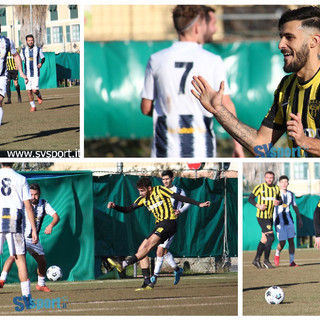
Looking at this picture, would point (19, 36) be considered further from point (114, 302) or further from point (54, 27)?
point (114, 302)

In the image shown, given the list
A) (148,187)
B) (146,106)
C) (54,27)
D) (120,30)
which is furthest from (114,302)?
(120,30)

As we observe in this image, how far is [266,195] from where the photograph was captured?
28.1ft

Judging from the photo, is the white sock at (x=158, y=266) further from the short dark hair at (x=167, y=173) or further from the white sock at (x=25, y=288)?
the white sock at (x=25, y=288)

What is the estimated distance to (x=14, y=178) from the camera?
25.0 feet

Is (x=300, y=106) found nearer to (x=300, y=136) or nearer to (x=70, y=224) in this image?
(x=300, y=136)

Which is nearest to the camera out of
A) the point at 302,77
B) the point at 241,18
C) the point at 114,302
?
Result: the point at 302,77

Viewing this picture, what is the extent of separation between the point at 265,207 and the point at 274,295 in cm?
113

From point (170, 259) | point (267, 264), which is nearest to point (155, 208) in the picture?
point (170, 259)

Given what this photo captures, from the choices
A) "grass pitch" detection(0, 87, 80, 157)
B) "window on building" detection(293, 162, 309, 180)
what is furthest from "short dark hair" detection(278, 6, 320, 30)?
"grass pitch" detection(0, 87, 80, 157)

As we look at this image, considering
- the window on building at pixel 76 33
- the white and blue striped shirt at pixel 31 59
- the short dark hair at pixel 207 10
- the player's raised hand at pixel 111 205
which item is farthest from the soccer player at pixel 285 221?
the white and blue striped shirt at pixel 31 59

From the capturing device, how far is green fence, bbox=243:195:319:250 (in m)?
8.38

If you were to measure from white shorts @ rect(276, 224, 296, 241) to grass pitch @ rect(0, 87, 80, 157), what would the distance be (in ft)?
8.48

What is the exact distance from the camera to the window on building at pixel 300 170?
825 centimetres

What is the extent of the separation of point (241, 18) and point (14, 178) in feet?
13.0
